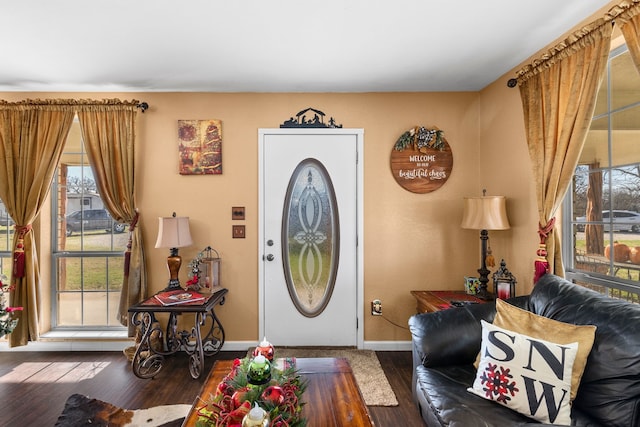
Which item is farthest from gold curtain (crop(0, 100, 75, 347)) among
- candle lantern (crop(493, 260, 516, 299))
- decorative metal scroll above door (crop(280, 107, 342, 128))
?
candle lantern (crop(493, 260, 516, 299))

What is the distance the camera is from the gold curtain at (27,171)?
296 cm

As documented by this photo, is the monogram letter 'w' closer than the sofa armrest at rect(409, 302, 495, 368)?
Yes

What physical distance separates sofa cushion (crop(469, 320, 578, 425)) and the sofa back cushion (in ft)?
0.37

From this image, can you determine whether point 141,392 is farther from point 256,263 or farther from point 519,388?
point 519,388

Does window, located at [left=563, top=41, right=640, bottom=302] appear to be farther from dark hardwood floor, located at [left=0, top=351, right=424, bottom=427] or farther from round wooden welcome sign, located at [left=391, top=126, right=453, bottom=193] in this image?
dark hardwood floor, located at [left=0, top=351, right=424, bottom=427]

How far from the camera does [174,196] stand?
3.13m

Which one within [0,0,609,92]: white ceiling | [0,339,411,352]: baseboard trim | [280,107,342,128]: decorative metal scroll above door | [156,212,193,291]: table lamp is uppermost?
[0,0,609,92]: white ceiling

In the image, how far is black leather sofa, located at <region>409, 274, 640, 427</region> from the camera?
1.33 meters

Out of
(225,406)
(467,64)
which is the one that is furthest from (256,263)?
(467,64)

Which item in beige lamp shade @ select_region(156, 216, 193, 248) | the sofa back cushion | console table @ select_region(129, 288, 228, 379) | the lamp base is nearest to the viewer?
the sofa back cushion

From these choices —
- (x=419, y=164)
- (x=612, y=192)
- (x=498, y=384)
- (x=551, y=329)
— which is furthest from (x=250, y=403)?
(x=419, y=164)

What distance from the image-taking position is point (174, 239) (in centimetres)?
279

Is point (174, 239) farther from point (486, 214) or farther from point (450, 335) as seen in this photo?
point (486, 214)

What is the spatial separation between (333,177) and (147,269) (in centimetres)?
205
